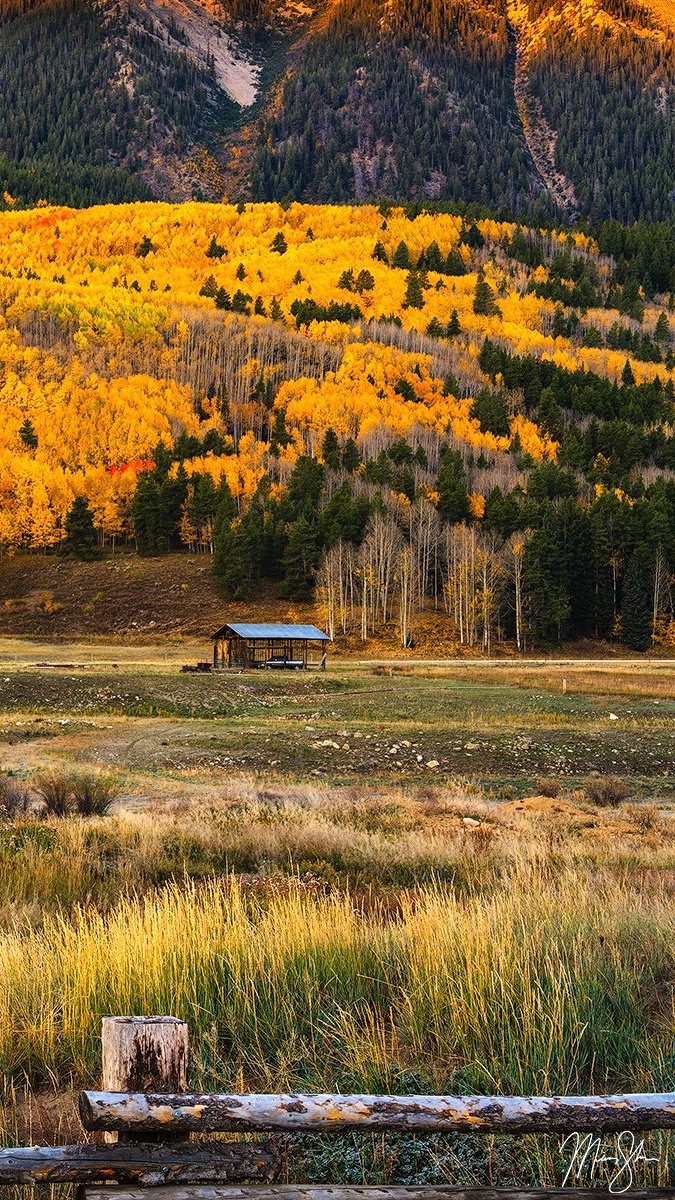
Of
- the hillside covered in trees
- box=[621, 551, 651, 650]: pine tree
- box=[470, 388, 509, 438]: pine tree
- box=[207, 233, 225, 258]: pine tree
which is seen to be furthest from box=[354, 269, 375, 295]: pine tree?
box=[621, 551, 651, 650]: pine tree

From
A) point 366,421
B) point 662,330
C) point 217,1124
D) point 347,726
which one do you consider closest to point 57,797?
point 217,1124

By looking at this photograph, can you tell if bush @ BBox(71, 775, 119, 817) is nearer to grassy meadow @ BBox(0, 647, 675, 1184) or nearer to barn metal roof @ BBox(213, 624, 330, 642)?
grassy meadow @ BBox(0, 647, 675, 1184)

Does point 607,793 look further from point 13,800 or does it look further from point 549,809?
point 13,800

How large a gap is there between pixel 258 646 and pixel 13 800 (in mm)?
Answer: 49016

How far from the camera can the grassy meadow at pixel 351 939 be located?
16.5 feet

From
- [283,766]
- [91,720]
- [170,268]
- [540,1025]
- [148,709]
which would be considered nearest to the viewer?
[540,1025]

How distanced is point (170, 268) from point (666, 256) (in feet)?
288

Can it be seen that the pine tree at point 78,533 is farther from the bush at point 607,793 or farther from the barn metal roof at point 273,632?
the bush at point 607,793

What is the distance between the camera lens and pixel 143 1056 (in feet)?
11.4

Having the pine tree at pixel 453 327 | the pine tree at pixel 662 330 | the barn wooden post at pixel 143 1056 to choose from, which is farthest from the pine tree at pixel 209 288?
the barn wooden post at pixel 143 1056

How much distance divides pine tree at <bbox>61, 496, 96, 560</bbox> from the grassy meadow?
77.0 m

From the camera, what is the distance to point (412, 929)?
6.62 metres

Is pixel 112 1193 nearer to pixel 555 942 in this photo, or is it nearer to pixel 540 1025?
pixel 540 1025

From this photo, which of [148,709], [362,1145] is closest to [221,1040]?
[362,1145]
